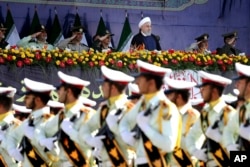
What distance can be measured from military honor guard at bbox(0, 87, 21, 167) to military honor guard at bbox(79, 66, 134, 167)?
1.27 m

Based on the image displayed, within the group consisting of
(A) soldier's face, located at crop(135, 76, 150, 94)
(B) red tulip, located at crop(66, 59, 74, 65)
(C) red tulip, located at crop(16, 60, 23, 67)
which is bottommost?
(B) red tulip, located at crop(66, 59, 74, 65)

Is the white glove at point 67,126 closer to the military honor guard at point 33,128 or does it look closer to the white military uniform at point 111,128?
the white military uniform at point 111,128

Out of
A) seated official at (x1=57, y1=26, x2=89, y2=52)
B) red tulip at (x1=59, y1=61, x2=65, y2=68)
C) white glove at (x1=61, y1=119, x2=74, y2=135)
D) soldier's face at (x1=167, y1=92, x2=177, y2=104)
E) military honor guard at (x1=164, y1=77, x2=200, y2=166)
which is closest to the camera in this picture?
military honor guard at (x1=164, y1=77, x2=200, y2=166)

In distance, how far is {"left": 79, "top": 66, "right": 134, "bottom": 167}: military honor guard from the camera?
9148 millimetres

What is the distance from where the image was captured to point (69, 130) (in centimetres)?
945

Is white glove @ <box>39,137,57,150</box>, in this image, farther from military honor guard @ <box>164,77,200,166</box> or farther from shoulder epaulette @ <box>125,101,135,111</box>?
military honor guard @ <box>164,77,200,166</box>

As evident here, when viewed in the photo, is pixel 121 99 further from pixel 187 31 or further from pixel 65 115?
pixel 187 31

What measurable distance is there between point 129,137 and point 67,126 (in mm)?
1048

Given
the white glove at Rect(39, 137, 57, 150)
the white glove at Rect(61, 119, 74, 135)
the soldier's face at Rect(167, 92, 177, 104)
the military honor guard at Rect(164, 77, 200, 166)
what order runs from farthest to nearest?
the white glove at Rect(39, 137, 57, 150) < the white glove at Rect(61, 119, 74, 135) < the soldier's face at Rect(167, 92, 177, 104) < the military honor guard at Rect(164, 77, 200, 166)

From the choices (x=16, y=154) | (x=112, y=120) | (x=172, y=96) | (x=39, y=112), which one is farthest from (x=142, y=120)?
(x=16, y=154)

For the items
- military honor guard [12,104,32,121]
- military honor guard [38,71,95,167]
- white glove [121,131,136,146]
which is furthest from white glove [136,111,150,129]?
military honor guard [12,104,32,121]

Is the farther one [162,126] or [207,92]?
[207,92]

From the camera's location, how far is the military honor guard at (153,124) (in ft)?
26.8

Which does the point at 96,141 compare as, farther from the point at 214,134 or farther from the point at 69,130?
the point at 214,134
